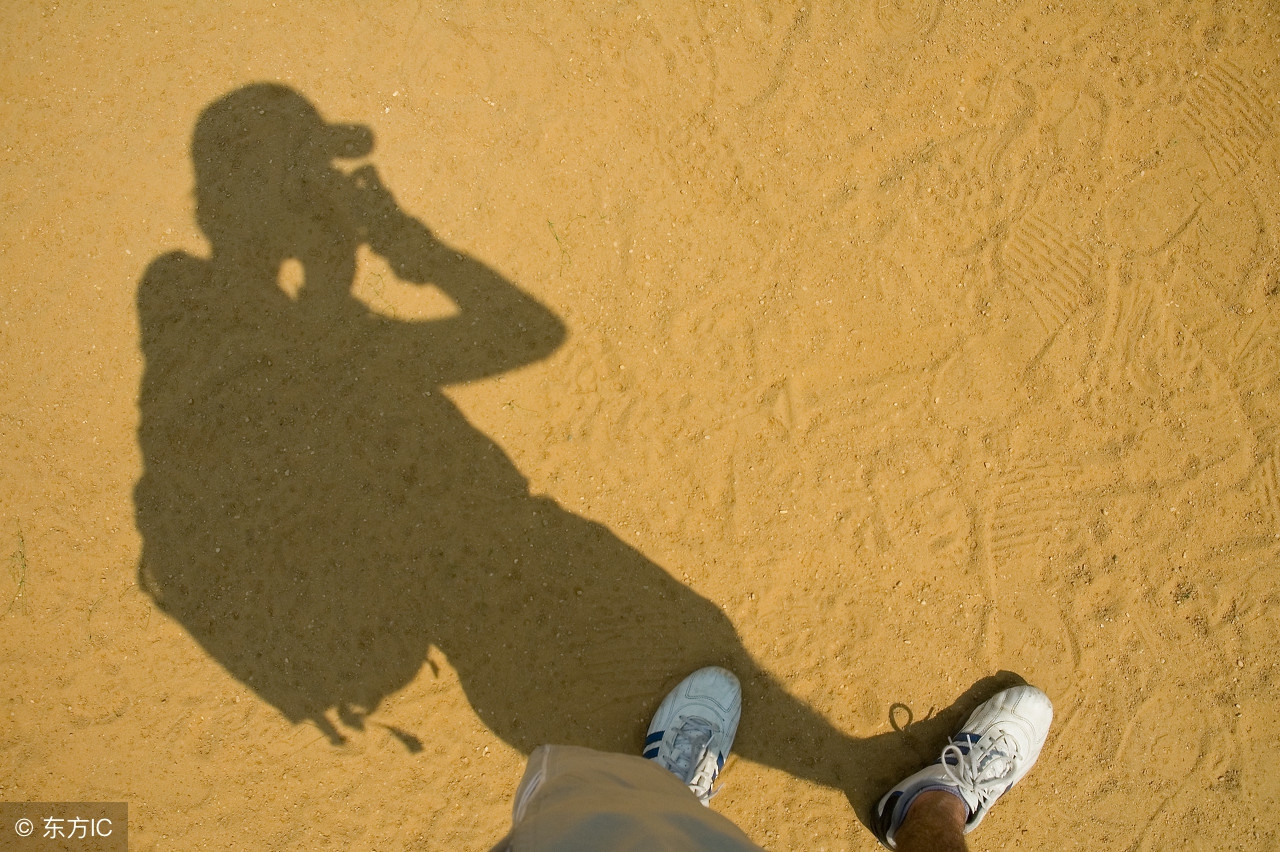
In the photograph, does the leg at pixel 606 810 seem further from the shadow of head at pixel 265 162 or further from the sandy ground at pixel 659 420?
the shadow of head at pixel 265 162

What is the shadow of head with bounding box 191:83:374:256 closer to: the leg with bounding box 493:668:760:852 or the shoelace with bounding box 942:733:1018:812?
the leg with bounding box 493:668:760:852

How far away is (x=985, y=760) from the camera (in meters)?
2.98

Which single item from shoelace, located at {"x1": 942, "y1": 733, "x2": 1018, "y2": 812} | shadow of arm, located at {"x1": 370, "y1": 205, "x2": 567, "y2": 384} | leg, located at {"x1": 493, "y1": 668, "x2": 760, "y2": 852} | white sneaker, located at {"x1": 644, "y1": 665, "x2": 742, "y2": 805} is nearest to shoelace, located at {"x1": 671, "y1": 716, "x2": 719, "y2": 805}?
white sneaker, located at {"x1": 644, "y1": 665, "x2": 742, "y2": 805}

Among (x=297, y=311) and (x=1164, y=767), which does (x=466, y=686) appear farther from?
(x=1164, y=767)

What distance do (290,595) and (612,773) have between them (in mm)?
1856

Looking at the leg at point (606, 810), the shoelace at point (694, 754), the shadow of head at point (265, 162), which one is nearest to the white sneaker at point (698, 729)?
the shoelace at point (694, 754)

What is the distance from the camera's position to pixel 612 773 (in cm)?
216

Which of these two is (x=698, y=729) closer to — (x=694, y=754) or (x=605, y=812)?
(x=694, y=754)

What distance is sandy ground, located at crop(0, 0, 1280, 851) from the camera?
3.13 m

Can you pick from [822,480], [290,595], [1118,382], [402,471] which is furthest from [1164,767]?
[290,595]

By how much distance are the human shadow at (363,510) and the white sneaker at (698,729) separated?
0.28 feet

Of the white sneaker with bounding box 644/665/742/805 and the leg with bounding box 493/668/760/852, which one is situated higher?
the leg with bounding box 493/668/760/852

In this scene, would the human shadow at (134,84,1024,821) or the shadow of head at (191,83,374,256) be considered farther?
the shadow of head at (191,83,374,256)

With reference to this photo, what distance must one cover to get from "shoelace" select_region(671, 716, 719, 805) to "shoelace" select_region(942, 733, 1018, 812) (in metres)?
0.99
